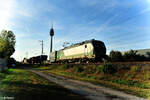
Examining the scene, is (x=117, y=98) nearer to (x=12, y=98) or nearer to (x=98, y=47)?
(x=12, y=98)

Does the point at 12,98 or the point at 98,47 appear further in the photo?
the point at 98,47

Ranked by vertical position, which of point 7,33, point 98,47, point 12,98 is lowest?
point 12,98

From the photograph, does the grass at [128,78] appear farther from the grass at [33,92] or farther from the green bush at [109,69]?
the grass at [33,92]

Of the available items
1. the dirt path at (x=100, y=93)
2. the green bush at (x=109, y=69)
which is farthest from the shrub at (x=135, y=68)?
the dirt path at (x=100, y=93)

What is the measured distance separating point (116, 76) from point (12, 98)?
37.3ft

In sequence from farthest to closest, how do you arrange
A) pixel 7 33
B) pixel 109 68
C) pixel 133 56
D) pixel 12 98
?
1. pixel 7 33
2. pixel 133 56
3. pixel 109 68
4. pixel 12 98

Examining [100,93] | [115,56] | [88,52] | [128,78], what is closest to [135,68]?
[128,78]

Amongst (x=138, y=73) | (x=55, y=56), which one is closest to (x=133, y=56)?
(x=138, y=73)

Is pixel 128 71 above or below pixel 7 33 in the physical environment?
below

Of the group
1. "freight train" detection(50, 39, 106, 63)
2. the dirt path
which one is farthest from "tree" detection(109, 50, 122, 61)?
the dirt path

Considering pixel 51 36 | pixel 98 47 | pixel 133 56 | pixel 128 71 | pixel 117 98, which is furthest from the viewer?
pixel 51 36

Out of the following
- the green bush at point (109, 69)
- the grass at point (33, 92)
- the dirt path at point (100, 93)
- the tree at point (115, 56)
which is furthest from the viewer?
the tree at point (115, 56)

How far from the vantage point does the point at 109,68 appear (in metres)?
15.6

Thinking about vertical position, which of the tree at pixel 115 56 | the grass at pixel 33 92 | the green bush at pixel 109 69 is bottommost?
the grass at pixel 33 92
